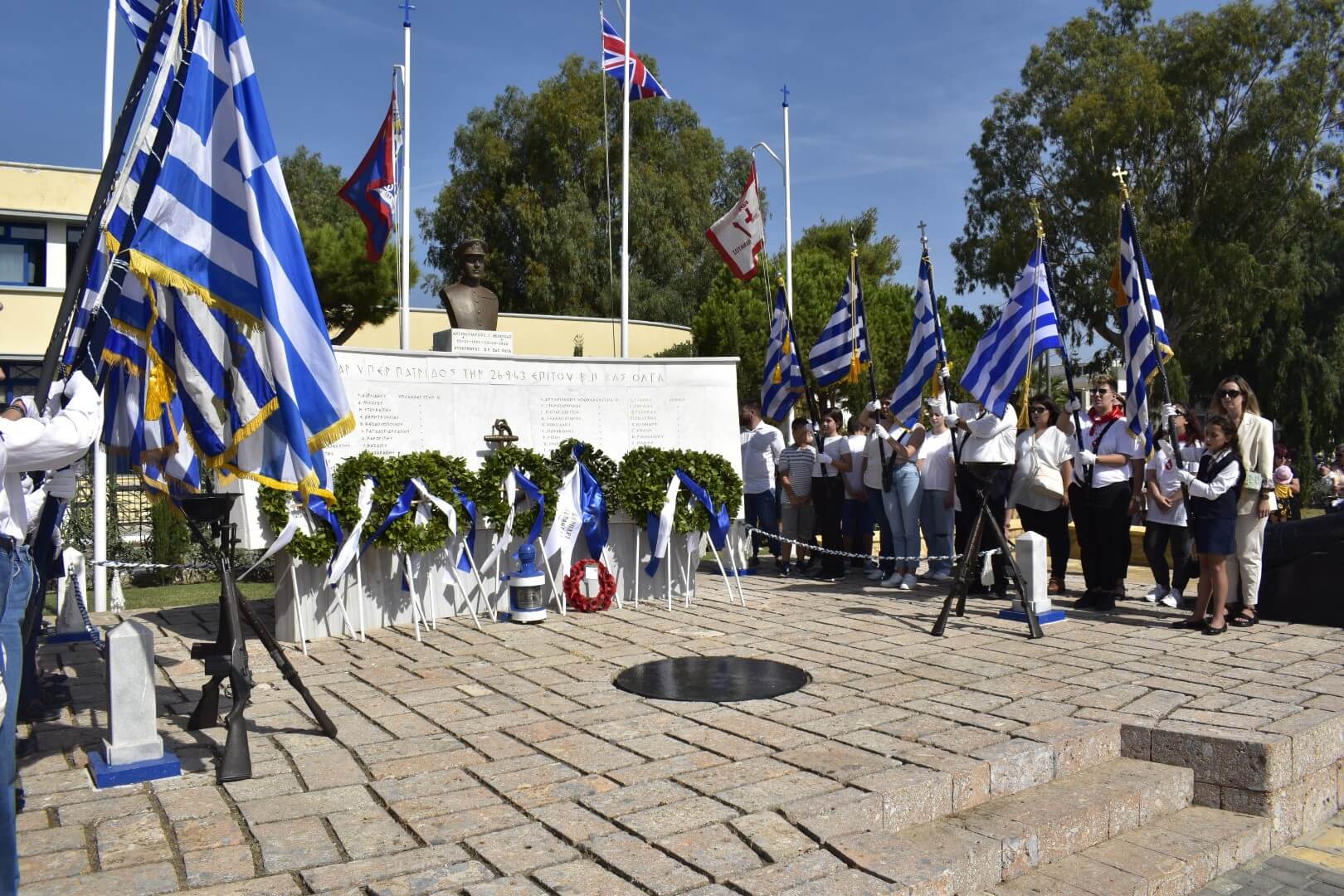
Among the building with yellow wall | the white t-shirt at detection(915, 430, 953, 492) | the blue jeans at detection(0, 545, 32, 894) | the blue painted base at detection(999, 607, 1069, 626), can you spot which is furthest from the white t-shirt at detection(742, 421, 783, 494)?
the building with yellow wall

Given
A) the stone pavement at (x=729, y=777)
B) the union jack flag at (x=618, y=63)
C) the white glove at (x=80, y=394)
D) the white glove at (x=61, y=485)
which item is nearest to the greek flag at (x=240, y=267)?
the white glove at (x=80, y=394)

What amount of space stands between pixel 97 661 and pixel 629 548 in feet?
14.8

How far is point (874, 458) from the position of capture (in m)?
10.5

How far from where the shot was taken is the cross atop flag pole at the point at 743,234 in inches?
605

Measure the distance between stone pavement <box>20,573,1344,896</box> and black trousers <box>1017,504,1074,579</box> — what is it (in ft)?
7.80

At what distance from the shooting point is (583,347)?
111ft

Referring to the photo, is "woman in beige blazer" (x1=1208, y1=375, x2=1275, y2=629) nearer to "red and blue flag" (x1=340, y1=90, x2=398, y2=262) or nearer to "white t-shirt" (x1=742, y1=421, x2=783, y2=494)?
"white t-shirt" (x1=742, y1=421, x2=783, y2=494)

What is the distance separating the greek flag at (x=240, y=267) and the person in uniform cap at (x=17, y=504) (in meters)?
0.83

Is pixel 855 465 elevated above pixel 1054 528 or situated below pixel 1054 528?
above

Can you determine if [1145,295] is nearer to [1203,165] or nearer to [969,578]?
[969,578]

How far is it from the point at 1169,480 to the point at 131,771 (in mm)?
8239

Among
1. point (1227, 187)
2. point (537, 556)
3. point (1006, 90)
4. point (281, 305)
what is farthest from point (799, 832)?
point (1006, 90)

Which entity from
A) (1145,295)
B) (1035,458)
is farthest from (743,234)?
(1035,458)

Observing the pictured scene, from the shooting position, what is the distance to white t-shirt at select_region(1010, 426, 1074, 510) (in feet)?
30.6
